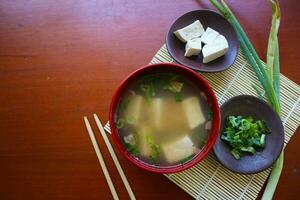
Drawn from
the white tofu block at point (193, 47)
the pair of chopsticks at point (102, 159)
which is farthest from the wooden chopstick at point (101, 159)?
the white tofu block at point (193, 47)

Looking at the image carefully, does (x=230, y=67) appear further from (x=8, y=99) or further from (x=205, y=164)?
(x=8, y=99)

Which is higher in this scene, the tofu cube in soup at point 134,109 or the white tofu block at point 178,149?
the tofu cube in soup at point 134,109

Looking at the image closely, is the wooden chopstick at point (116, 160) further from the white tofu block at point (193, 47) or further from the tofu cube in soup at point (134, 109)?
the white tofu block at point (193, 47)

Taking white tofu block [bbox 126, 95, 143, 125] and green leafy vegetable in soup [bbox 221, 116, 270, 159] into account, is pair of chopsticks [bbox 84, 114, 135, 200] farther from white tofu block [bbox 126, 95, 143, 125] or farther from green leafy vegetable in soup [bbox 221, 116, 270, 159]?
green leafy vegetable in soup [bbox 221, 116, 270, 159]

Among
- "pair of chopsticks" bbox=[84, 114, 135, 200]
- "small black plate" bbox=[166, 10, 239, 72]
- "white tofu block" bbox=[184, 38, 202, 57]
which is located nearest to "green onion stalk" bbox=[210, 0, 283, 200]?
"small black plate" bbox=[166, 10, 239, 72]

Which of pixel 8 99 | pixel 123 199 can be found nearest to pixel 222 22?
pixel 123 199

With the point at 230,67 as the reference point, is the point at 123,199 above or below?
below
